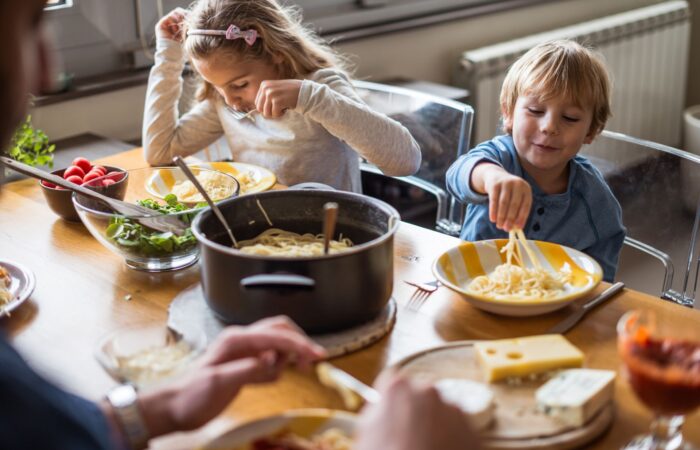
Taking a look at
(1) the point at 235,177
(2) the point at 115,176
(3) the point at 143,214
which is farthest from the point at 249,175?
(3) the point at 143,214

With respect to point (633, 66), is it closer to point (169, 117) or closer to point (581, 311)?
point (169, 117)

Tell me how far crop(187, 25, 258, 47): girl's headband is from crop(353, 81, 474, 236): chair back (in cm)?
52

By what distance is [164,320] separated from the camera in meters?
1.31

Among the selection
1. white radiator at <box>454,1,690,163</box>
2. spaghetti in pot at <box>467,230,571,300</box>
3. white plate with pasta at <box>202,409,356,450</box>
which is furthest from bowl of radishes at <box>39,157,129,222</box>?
white radiator at <box>454,1,690,163</box>

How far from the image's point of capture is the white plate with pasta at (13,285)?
1343 mm

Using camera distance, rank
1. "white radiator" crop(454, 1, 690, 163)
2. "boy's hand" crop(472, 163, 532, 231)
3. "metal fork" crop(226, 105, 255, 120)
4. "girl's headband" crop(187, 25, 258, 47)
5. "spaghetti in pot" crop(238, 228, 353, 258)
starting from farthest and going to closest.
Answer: "white radiator" crop(454, 1, 690, 163) < "metal fork" crop(226, 105, 255, 120) < "girl's headband" crop(187, 25, 258, 47) < "boy's hand" crop(472, 163, 532, 231) < "spaghetti in pot" crop(238, 228, 353, 258)

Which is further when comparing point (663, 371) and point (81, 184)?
point (81, 184)

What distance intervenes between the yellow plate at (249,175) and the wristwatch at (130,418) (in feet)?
2.75

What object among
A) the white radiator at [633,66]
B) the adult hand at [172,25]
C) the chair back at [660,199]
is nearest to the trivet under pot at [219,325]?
the chair back at [660,199]

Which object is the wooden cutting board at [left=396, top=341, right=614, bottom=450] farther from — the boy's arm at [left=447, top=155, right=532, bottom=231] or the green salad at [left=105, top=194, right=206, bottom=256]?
the green salad at [left=105, top=194, right=206, bottom=256]

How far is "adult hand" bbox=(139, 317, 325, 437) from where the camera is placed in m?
0.99

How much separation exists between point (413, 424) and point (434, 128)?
58.9 inches

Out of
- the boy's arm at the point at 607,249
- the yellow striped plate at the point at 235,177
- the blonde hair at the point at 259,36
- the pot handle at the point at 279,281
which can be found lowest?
the boy's arm at the point at 607,249

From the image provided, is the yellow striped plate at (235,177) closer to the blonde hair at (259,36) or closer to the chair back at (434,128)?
the blonde hair at (259,36)
